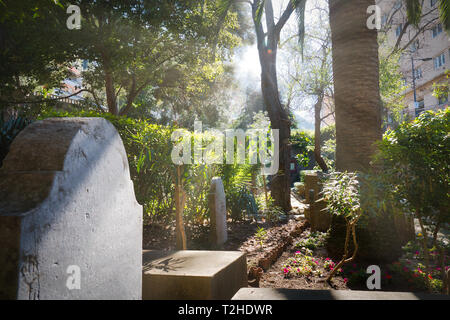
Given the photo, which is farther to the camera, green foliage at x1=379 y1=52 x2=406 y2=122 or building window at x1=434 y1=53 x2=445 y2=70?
building window at x1=434 y1=53 x2=445 y2=70

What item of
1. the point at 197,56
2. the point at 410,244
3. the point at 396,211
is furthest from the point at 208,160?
the point at 197,56

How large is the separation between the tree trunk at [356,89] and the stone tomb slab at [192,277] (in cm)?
280

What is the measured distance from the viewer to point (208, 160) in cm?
615

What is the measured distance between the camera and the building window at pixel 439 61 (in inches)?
984

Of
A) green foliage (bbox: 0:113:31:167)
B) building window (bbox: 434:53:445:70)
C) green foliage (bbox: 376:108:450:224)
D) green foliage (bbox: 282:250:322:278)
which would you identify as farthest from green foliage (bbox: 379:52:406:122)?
green foliage (bbox: 0:113:31:167)

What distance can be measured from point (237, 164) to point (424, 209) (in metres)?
4.91

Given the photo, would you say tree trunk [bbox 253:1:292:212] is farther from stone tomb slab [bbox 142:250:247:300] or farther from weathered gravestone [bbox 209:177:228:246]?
stone tomb slab [bbox 142:250:247:300]

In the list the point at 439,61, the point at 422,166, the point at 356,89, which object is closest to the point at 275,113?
the point at 356,89

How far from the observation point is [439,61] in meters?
25.6

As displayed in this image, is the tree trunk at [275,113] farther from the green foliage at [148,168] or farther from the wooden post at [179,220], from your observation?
the wooden post at [179,220]

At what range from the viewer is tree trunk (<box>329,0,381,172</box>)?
4.75 m

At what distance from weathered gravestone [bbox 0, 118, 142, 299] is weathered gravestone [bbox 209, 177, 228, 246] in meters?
3.35

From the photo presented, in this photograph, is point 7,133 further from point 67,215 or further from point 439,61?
point 439,61

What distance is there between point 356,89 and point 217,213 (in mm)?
3186
